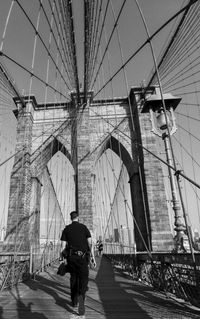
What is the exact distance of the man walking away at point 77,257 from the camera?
2643mm

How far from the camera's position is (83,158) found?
13859 millimetres

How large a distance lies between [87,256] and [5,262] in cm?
240

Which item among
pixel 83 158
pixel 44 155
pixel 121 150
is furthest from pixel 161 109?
pixel 44 155

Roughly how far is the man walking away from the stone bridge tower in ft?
29.9

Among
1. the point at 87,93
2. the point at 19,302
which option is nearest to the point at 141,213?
the point at 87,93

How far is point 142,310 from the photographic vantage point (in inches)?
103

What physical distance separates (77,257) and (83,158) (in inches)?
443

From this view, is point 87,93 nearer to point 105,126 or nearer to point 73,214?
point 105,126

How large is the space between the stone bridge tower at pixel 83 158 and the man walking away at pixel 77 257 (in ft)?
29.9

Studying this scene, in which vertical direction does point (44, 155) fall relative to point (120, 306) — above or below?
above

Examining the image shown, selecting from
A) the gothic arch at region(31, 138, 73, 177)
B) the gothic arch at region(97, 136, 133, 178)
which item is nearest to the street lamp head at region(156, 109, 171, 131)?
the gothic arch at region(97, 136, 133, 178)

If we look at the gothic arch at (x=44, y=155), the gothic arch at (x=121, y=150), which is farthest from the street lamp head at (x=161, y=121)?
the gothic arch at (x=44, y=155)

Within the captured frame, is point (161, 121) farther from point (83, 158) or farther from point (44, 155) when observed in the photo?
point (44, 155)

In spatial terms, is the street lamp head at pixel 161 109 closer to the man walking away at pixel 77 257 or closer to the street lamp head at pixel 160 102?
the street lamp head at pixel 160 102
